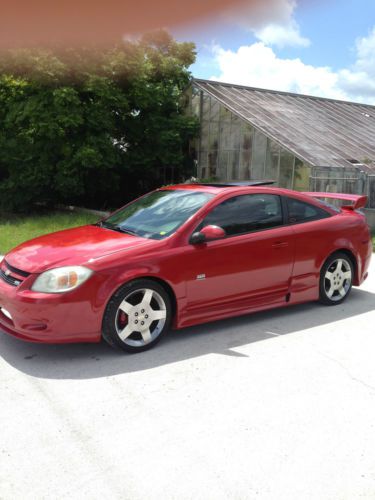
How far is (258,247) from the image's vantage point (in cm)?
495

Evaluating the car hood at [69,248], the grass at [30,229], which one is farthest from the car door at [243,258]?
the grass at [30,229]

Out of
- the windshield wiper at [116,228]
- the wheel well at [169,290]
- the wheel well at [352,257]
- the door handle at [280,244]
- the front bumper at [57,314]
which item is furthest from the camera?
the wheel well at [352,257]

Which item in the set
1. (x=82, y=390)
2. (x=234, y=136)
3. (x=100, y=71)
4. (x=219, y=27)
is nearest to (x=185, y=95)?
(x=234, y=136)

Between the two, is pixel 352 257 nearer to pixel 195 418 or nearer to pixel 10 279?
pixel 195 418

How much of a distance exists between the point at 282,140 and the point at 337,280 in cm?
1330

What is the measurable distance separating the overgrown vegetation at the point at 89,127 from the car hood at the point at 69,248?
1288cm

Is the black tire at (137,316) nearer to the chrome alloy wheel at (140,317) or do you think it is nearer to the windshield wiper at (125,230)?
the chrome alloy wheel at (140,317)

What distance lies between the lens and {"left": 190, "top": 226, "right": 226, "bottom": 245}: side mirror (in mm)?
4484

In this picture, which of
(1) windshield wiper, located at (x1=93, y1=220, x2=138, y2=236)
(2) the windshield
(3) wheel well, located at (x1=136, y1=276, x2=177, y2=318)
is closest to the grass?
(1) windshield wiper, located at (x1=93, y1=220, x2=138, y2=236)

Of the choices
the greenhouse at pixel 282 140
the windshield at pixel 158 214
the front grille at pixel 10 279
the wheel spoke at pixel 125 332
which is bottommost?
the wheel spoke at pixel 125 332

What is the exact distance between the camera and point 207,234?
4.50 meters

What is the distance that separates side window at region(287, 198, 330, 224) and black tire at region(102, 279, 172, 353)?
182cm

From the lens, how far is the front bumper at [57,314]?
3.90 meters

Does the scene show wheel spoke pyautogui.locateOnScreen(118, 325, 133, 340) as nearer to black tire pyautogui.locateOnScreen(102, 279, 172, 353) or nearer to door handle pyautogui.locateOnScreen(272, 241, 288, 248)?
black tire pyautogui.locateOnScreen(102, 279, 172, 353)
